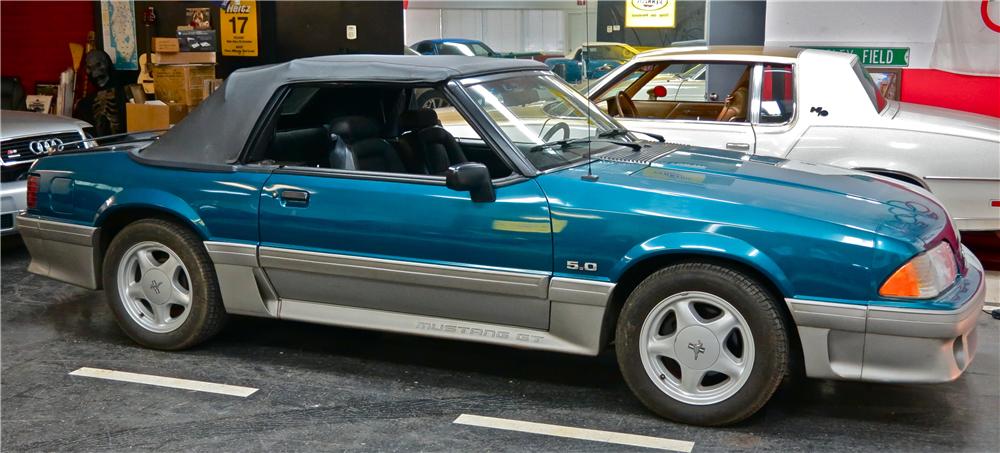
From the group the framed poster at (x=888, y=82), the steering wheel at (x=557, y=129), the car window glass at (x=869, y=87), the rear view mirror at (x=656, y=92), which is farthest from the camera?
the framed poster at (x=888, y=82)

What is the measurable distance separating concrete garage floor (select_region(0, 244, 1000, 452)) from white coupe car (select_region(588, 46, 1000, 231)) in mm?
1208

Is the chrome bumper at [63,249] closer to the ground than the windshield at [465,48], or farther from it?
closer to the ground

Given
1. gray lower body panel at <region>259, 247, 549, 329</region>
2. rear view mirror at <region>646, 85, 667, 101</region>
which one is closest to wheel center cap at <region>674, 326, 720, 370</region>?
gray lower body panel at <region>259, 247, 549, 329</region>

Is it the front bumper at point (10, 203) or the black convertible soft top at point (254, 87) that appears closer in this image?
the black convertible soft top at point (254, 87)

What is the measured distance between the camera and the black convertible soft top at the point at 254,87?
4883mm

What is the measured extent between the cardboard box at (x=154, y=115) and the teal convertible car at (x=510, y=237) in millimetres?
6307

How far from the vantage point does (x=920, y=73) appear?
8.89 m

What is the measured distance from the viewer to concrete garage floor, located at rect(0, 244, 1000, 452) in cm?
414

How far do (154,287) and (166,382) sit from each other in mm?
597

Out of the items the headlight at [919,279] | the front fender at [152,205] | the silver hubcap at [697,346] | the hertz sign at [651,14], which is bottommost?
the silver hubcap at [697,346]

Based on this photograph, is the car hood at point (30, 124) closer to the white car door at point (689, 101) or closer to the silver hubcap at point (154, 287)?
the silver hubcap at point (154, 287)

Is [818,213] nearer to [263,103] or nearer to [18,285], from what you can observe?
[263,103]

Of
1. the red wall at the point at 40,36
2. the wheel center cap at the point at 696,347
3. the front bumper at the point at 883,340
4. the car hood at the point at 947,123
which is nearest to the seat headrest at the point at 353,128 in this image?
the wheel center cap at the point at 696,347

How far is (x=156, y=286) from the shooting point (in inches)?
206
